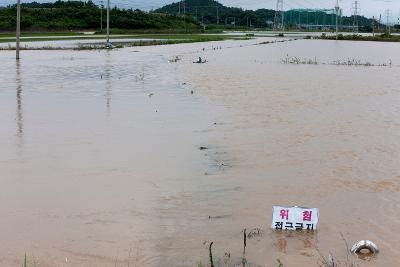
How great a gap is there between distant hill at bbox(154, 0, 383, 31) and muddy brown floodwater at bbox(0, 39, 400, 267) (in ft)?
361

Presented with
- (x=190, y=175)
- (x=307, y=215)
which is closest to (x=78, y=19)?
(x=190, y=175)

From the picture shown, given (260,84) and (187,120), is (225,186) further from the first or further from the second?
(260,84)

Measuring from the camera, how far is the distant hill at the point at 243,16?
138 metres

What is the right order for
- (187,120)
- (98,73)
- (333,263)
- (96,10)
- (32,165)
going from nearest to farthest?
(333,263), (32,165), (187,120), (98,73), (96,10)

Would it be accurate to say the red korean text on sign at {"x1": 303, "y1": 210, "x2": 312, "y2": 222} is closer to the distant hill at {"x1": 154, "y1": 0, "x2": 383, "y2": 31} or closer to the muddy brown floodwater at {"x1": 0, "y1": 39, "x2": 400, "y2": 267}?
the muddy brown floodwater at {"x1": 0, "y1": 39, "x2": 400, "y2": 267}

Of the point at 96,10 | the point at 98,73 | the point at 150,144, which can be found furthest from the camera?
the point at 96,10

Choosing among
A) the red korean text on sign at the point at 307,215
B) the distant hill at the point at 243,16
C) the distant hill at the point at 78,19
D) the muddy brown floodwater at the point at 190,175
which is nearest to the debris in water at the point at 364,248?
the muddy brown floodwater at the point at 190,175

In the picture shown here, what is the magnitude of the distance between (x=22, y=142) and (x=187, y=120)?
10.8 ft

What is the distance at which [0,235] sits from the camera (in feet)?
16.2

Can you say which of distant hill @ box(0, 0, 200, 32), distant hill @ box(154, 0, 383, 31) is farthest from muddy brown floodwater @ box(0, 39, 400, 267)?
distant hill @ box(154, 0, 383, 31)

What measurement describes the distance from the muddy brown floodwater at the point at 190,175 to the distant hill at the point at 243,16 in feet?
361

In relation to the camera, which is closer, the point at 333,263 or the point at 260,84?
the point at 333,263

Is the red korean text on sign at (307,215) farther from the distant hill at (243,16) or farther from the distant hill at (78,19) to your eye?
the distant hill at (243,16)

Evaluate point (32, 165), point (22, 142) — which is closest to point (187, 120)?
point (22, 142)
